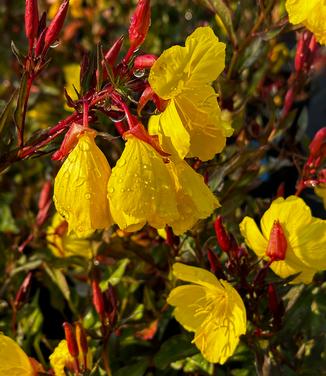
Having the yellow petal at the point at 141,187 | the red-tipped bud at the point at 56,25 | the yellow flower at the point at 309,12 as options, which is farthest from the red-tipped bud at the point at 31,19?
the yellow flower at the point at 309,12

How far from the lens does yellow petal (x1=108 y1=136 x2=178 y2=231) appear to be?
0.90 m

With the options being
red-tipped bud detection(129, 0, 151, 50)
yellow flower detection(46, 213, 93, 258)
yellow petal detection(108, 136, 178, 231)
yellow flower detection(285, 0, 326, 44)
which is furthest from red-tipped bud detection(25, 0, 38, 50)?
yellow flower detection(46, 213, 93, 258)

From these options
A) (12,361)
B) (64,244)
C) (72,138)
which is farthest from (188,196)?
(64,244)

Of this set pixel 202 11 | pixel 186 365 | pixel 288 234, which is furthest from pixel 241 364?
pixel 202 11

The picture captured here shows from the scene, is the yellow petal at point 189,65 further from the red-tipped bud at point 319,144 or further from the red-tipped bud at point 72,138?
the red-tipped bud at point 319,144

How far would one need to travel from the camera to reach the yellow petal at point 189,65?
87 centimetres

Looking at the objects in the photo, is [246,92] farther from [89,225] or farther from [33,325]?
[89,225]

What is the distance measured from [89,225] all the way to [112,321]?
445mm

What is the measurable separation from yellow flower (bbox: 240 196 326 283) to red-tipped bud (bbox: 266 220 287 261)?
1.6 inches

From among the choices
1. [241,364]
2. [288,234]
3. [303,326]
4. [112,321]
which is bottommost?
[241,364]

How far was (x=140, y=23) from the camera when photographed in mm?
982

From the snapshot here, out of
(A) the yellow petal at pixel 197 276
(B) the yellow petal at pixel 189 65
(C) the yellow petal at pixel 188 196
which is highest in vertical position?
(B) the yellow petal at pixel 189 65

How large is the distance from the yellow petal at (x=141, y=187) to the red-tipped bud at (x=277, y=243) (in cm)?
28

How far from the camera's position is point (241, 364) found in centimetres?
154
